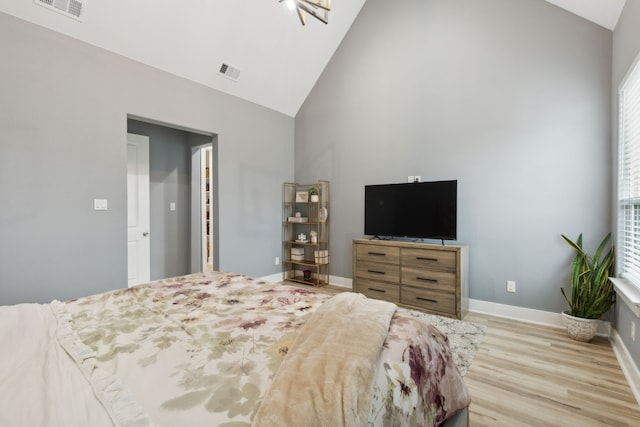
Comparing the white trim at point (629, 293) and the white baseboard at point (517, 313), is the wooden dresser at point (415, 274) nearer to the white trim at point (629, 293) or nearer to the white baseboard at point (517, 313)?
the white baseboard at point (517, 313)

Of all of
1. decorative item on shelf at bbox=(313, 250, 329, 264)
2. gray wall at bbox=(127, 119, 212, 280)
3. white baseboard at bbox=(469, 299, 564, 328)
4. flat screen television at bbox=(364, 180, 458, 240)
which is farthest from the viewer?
decorative item on shelf at bbox=(313, 250, 329, 264)

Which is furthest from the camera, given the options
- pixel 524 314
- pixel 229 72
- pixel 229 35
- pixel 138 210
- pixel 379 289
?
pixel 138 210

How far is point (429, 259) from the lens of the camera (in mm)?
3123

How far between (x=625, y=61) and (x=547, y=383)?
2387 millimetres

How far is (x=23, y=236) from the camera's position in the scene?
93.8 inches

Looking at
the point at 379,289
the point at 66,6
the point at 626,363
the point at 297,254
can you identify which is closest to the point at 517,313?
the point at 626,363

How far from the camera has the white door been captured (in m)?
3.79

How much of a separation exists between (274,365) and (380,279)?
2.70 metres

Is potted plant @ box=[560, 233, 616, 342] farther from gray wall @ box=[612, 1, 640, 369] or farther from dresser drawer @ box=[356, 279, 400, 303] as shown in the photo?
dresser drawer @ box=[356, 279, 400, 303]

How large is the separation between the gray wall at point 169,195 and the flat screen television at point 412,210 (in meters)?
2.55

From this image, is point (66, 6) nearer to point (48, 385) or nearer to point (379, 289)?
point (48, 385)

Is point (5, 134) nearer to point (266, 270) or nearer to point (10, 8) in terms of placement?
point (10, 8)

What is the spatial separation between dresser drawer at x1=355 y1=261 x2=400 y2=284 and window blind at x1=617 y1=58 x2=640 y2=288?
72.2 inches

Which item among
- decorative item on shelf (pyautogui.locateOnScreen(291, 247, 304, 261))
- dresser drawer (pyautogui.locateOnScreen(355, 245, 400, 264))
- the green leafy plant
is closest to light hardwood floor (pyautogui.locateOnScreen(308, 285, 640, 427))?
the green leafy plant
